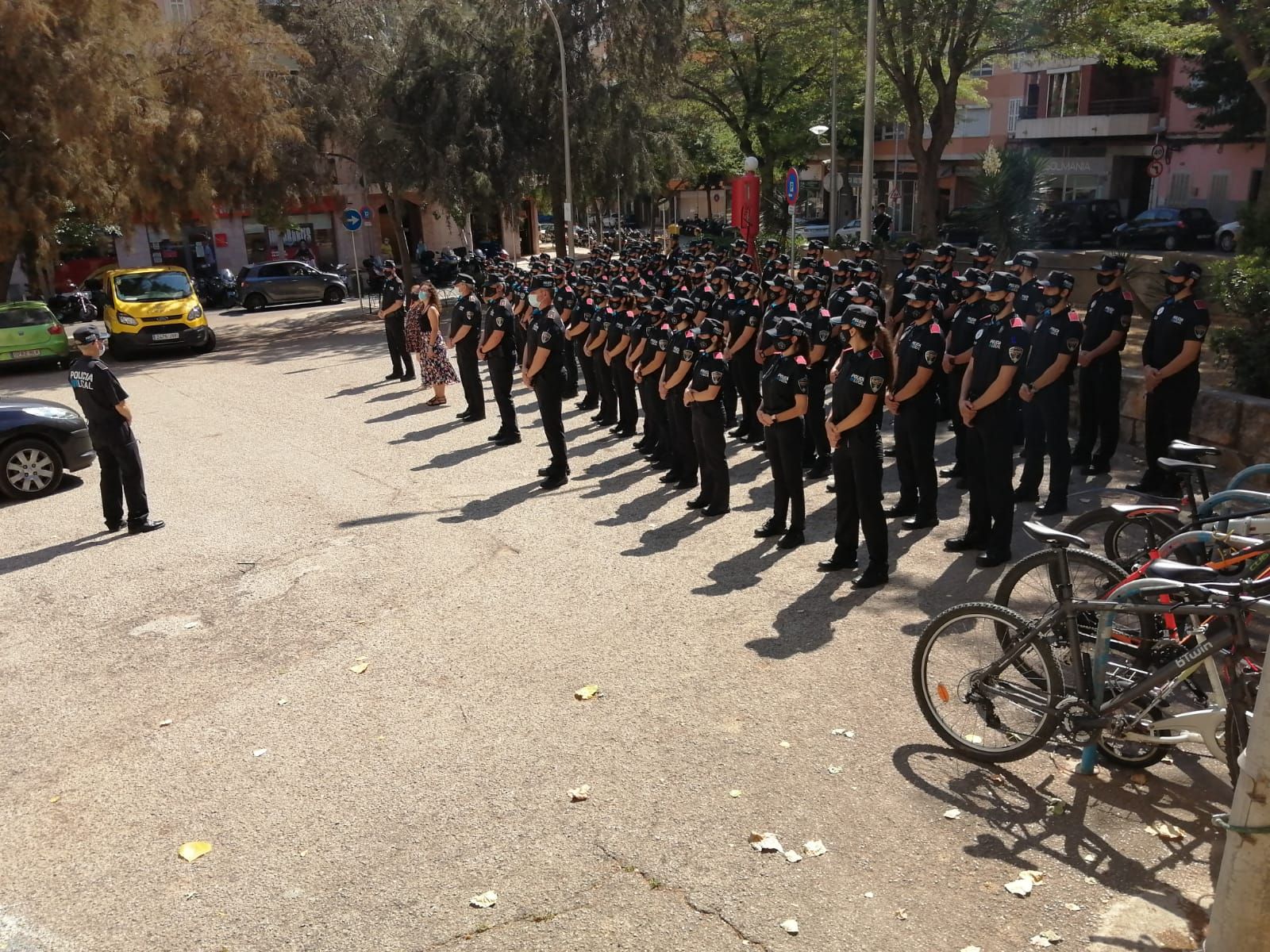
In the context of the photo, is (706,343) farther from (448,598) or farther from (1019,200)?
(1019,200)

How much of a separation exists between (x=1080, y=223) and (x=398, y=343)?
28026 millimetres

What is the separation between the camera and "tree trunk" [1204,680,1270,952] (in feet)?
11.4

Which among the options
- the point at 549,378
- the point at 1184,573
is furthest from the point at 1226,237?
the point at 1184,573

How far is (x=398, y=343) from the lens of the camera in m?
17.5

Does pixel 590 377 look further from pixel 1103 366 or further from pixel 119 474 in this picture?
pixel 1103 366

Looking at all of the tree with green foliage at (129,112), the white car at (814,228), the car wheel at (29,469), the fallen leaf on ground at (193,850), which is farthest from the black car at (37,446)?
the white car at (814,228)

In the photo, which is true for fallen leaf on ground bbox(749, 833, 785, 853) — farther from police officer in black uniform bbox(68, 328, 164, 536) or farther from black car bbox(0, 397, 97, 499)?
black car bbox(0, 397, 97, 499)

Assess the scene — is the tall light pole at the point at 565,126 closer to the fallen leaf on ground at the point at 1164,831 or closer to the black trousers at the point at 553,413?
the black trousers at the point at 553,413

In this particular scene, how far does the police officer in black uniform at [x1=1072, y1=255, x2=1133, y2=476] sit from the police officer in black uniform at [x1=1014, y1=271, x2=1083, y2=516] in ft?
2.72

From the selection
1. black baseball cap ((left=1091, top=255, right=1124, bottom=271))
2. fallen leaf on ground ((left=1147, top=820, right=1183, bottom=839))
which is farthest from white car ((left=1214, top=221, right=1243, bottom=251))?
fallen leaf on ground ((left=1147, top=820, right=1183, bottom=839))

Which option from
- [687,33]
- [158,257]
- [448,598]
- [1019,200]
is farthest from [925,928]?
[158,257]

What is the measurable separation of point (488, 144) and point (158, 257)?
2068 centimetres

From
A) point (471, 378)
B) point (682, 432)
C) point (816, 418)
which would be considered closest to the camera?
point (682, 432)

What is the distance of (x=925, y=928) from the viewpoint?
4074mm
